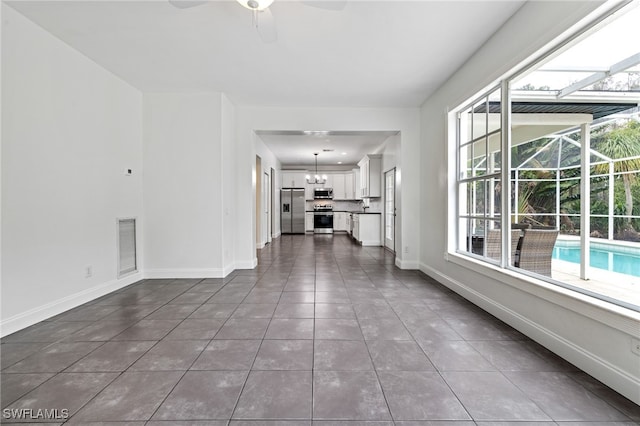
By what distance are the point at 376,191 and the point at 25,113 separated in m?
6.77

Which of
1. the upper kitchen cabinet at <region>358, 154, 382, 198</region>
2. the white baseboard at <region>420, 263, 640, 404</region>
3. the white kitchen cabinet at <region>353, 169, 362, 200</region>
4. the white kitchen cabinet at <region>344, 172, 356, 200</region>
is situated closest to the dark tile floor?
the white baseboard at <region>420, 263, 640, 404</region>

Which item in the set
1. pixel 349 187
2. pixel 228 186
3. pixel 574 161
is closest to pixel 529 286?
pixel 574 161

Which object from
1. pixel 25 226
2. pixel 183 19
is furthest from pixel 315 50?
pixel 25 226

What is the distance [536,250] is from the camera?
3.09 meters

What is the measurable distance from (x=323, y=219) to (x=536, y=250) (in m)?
8.12

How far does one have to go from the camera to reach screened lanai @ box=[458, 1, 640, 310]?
2268 mm

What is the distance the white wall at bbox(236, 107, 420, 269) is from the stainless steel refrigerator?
219 inches

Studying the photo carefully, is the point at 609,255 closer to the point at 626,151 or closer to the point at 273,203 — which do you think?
the point at 626,151

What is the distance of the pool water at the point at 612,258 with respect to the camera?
2.42 meters

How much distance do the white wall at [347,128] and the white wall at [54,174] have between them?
1.73 metres

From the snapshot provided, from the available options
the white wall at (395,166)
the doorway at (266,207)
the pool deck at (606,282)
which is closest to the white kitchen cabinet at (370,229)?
the white wall at (395,166)

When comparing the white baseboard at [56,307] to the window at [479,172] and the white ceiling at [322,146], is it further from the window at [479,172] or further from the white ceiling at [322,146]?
the window at [479,172]

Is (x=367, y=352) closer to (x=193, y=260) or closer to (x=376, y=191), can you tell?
(x=193, y=260)

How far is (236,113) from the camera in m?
4.79
